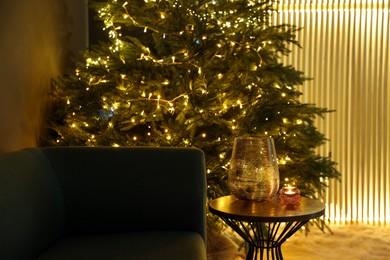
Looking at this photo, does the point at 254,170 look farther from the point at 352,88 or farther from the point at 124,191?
the point at 352,88

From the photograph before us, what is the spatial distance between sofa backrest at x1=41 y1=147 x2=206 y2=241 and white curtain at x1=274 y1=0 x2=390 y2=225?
2.40 metres

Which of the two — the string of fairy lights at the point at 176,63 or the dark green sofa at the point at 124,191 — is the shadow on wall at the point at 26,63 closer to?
the string of fairy lights at the point at 176,63

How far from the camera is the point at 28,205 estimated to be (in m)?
1.51

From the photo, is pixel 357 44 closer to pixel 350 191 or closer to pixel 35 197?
pixel 350 191

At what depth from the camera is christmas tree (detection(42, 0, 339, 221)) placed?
2.64m

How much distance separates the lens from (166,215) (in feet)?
6.23

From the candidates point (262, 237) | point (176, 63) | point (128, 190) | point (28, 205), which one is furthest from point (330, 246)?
point (28, 205)

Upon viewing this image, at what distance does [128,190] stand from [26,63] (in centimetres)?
103

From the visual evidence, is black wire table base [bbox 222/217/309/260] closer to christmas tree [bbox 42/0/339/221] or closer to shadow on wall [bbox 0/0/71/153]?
christmas tree [bbox 42/0/339/221]

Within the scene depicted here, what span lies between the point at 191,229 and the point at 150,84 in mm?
1073

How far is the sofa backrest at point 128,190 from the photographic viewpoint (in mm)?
1890

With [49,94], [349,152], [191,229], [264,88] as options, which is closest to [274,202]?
[191,229]

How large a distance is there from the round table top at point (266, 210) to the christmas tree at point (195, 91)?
70 cm

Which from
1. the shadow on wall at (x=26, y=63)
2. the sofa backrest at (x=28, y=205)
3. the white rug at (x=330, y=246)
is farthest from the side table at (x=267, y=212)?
the shadow on wall at (x=26, y=63)
